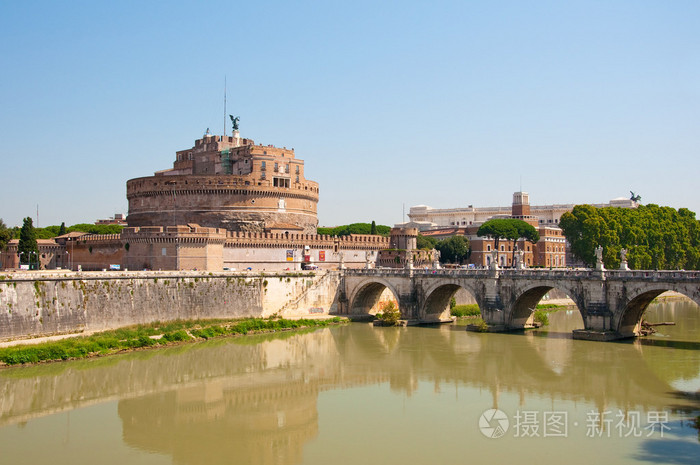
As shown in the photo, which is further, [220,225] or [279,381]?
[220,225]

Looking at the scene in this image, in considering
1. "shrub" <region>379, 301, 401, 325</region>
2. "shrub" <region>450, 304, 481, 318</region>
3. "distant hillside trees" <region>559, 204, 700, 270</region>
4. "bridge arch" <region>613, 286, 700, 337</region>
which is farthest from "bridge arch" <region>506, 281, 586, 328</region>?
"distant hillside trees" <region>559, 204, 700, 270</region>

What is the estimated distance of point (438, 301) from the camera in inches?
1784

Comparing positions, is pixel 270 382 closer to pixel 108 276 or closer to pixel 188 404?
pixel 188 404

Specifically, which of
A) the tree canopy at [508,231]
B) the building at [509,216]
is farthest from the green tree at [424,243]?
the tree canopy at [508,231]

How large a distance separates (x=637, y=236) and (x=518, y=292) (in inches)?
848

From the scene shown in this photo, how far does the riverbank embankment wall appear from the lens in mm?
33312

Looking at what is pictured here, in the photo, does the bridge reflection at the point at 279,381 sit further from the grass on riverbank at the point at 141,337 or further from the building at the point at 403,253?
the building at the point at 403,253

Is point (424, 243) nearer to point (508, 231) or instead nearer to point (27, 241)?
point (508, 231)

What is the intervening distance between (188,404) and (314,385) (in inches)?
204

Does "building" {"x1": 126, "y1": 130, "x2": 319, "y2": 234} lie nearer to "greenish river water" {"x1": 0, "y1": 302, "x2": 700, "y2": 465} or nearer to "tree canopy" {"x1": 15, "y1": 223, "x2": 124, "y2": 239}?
"tree canopy" {"x1": 15, "y1": 223, "x2": 124, "y2": 239}

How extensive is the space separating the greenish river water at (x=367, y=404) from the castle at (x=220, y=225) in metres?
13.3

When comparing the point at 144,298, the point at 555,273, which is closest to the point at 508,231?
the point at 555,273

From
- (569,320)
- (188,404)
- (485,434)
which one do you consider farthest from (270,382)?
(569,320)

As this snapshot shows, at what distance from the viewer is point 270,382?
2889cm
